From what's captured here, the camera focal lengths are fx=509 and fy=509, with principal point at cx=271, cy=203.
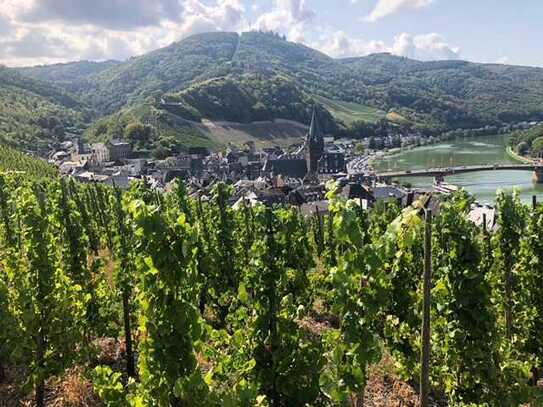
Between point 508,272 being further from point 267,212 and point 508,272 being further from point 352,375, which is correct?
point 352,375

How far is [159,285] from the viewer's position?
296 inches

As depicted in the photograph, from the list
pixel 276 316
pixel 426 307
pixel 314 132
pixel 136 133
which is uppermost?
pixel 136 133

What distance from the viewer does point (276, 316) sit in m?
9.50

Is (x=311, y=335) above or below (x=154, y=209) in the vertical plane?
below

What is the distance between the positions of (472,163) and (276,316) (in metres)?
150

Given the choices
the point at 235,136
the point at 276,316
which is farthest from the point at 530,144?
the point at 276,316

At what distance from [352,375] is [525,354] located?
872 centimetres

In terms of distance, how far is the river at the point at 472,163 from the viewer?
340 ft

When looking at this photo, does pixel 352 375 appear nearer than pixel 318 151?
Yes

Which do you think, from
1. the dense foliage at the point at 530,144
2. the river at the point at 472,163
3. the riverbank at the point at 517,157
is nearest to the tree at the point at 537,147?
the dense foliage at the point at 530,144

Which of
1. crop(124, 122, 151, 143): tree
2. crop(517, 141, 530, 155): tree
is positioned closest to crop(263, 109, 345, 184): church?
crop(124, 122, 151, 143): tree

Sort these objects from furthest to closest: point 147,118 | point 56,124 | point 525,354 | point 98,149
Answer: point 56,124 < point 147,118 < point 98,149 < point 525,354

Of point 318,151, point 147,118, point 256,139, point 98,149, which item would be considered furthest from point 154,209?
point 256,139

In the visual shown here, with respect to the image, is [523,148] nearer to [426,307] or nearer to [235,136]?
[235,136]
